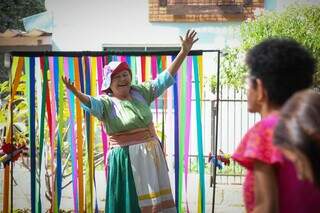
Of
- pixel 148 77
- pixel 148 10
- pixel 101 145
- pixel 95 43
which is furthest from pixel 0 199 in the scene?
pixel 148 10

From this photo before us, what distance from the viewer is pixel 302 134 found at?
1422mm

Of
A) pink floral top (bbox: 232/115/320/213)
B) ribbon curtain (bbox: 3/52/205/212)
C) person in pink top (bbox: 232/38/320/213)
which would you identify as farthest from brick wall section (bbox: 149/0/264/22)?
pink floral top (bbox: 232/115/320/213)

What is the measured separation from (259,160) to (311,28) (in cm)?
530

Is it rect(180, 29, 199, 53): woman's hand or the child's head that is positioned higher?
rect(180, 29, 199, 53): woman's hand

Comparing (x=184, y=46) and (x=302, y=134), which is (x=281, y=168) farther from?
(x=184, y=46)

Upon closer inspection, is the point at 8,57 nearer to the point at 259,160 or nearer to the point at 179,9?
the point at 259,160

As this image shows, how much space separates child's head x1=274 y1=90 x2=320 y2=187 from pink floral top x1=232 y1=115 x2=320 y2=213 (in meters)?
0.05

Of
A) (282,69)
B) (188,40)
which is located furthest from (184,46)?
(282,69)

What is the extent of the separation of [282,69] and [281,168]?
32cm

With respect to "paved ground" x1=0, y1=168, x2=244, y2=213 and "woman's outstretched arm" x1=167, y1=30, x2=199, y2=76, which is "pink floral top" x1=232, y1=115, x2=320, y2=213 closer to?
"woman's outstretched arm" x1=167, y1=30, x2=199, y2=76

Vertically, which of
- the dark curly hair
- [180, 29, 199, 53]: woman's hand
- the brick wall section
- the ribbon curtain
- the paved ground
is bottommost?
the paved ground

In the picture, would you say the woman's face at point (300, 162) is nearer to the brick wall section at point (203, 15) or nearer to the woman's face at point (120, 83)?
the woman's face at point (120, 83)

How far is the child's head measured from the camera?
1.42 m

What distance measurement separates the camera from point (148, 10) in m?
8.78
